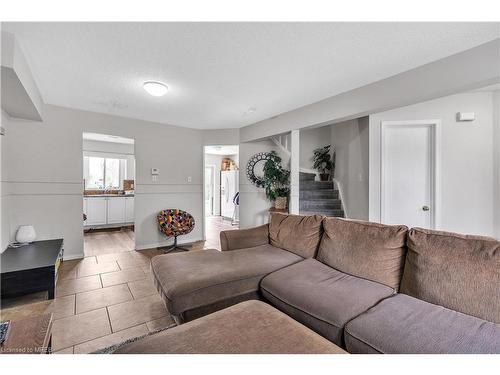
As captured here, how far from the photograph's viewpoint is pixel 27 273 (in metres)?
2.23

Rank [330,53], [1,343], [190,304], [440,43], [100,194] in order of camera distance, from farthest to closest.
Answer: [100,194] → [330,53] → [440,43] → [190,304] → [1,343]

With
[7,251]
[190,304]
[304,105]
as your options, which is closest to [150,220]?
[7,251]

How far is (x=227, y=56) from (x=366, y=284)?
212 cm

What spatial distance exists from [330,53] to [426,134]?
2.20 m

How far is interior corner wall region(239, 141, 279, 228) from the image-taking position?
4941 mm

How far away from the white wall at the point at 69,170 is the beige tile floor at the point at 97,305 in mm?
689

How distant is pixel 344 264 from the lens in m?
1.92

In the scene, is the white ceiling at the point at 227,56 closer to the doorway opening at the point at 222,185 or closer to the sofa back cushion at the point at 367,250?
the sofa back cushion at the point at 367,250

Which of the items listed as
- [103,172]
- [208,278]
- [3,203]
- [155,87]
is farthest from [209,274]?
[103,172]

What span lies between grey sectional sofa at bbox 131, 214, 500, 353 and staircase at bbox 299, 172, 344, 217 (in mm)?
2114

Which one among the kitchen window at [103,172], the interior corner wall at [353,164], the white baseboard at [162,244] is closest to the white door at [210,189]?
the kitchen window at [103,172]

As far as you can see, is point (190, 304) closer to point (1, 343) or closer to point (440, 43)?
point (1, 343)

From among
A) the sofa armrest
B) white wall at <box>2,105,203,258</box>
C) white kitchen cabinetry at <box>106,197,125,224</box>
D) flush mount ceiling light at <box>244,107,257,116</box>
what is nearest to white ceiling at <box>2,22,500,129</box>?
flush mount ceiling light at <box>244,107,257,116</box>

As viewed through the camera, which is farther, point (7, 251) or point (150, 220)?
point (150, 220)
